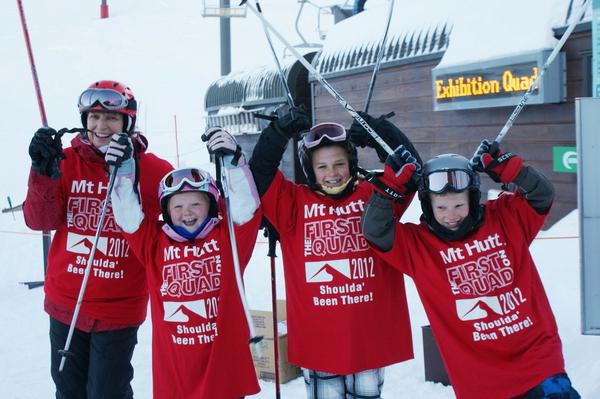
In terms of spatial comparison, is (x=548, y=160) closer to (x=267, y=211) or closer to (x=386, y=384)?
(x=386, y=384)

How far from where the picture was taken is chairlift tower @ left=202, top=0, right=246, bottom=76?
21.5 metres

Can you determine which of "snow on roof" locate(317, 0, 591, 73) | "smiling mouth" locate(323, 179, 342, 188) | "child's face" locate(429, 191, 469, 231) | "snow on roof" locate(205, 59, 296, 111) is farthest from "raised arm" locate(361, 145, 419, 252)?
"snow on roof" locate(205, 59, 296, 111)

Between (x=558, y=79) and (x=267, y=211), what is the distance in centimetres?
482

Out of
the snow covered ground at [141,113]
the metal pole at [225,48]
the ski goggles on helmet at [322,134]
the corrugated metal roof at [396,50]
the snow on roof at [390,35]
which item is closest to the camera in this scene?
the ski goggles on helmet at [322,134]

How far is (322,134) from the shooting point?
3.30m

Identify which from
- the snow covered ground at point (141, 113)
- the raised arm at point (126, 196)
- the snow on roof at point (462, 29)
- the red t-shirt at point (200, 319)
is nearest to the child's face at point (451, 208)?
the red t-shirt at point (200, 319)

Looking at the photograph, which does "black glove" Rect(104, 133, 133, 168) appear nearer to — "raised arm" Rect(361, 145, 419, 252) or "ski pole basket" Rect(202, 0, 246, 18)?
"raised arm" Rect(361, 145, 419, 252)

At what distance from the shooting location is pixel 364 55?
10.2 m

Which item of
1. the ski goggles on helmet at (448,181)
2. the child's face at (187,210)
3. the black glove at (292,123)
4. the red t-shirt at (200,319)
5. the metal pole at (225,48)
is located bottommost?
the red t-shirt at (200,319)

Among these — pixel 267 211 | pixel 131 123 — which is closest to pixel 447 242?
pixel 267 211

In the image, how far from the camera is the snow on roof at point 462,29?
7023 mm

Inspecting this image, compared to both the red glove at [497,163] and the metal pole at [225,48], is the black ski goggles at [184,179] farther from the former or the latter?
the metal pole at [225,48]

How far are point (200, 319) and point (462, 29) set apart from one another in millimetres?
6162

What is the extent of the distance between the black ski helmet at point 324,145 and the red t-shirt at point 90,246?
84 centimetres
